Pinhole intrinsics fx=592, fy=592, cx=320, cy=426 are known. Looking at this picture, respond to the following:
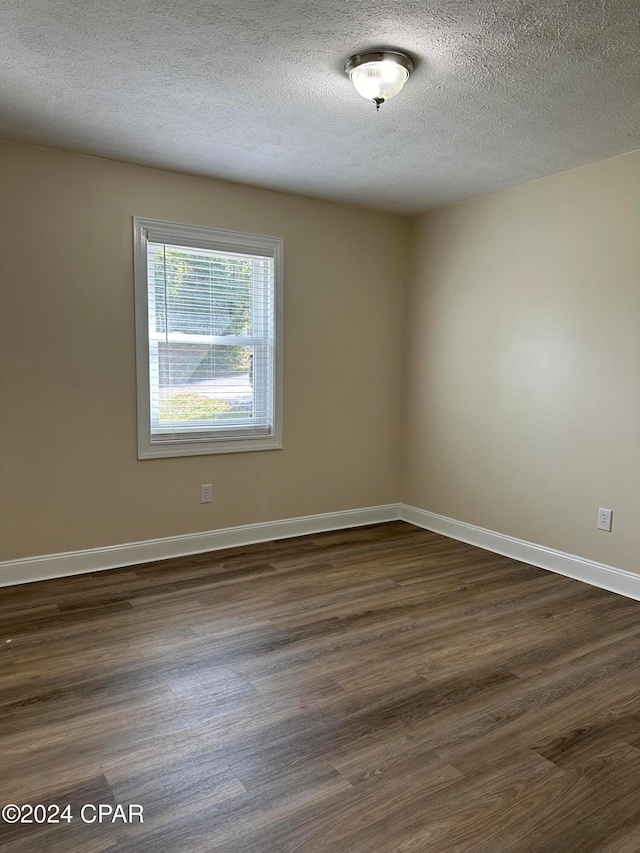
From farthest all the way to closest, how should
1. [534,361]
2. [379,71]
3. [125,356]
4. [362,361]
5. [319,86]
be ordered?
[362,361] < [534,361] < [125,356] < [319,86] < [379,71]

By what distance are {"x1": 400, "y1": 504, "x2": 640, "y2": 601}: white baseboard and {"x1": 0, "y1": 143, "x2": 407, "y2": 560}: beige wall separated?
625 millimetres

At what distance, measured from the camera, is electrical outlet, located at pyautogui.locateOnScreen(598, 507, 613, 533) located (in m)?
3.33

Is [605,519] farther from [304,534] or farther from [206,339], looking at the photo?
[206,339]

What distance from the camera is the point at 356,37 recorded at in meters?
2.07

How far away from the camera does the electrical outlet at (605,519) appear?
3332 millimetres

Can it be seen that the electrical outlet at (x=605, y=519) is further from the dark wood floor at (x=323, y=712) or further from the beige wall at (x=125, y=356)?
the beige wall at (x=125, y=356)

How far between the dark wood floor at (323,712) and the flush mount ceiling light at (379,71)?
2.29m

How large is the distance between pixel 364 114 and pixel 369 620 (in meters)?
2.38

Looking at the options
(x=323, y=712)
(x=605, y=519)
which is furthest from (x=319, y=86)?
(x=605, y=519)

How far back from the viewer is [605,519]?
3354mm

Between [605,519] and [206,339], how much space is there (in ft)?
8.63

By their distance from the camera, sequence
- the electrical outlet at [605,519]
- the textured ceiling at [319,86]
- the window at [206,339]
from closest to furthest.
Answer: the textured ceiling at [319,86] < the electrical outlet at [605,519] < the window at [206,339]

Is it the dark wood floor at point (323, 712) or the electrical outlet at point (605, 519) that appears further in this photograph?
the electrical outlet at point (605, 519)

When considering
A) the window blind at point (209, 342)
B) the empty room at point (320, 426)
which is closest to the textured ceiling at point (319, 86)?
the empty room at point (320, 426)
